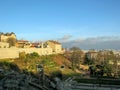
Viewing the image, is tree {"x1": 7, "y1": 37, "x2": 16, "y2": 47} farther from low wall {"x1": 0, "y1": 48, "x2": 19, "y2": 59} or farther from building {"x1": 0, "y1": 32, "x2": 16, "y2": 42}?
low wall {"x1": 0, "y1": 48, "x2": 19, "y2": 59}

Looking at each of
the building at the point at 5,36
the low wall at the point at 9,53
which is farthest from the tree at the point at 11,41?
the low wall at the point at 9,53

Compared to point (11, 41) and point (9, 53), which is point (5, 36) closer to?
point (11, 41)

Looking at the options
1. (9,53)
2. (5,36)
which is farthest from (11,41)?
(9,53)

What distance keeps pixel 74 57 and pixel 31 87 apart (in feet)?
161

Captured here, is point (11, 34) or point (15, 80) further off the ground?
point (11, 34)

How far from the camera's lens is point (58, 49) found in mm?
69312

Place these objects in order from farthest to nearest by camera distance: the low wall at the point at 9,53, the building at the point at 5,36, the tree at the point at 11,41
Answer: the building at the point at 5,36, the tree at the point at 11,41, the low wall at the point at 9,53

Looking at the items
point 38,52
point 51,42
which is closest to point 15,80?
point 38,52

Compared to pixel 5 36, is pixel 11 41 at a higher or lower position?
lower

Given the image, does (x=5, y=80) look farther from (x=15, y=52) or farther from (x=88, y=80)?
(x=15, y=52)

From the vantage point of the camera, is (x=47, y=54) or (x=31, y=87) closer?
(x=31, y=87)

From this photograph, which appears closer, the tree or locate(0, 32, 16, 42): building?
the tree

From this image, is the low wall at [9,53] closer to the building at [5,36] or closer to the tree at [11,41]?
the tree at [11,41]

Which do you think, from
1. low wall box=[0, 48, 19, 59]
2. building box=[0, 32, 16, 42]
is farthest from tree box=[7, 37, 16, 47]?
low wall box=[0, 48, 19, 59]
